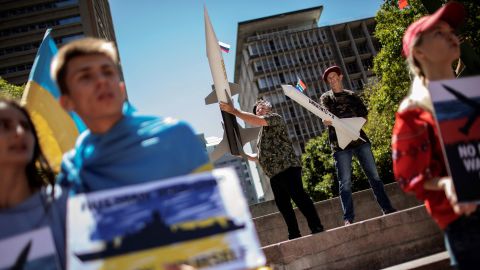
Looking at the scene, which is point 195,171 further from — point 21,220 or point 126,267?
point 21,220

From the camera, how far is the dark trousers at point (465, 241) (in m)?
1.60

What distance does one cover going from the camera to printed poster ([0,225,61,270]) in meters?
1.39

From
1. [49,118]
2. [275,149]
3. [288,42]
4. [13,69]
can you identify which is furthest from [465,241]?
[13,69]

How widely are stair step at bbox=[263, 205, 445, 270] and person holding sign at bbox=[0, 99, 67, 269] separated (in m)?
2.76

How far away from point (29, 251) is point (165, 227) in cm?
49

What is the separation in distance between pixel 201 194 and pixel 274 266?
9.54 ft

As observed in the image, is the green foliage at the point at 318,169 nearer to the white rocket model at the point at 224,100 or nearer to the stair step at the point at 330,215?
the stair step at the point at 330,215

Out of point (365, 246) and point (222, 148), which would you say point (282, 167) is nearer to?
point (365, 246)

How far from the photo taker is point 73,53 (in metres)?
1.69

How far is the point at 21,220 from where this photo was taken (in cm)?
155

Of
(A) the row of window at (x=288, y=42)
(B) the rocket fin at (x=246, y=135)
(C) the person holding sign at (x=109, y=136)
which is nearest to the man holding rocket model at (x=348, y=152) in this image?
(B) the rocket fin at (x=246, y=135)

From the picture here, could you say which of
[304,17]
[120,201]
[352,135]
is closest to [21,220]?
[120,201]

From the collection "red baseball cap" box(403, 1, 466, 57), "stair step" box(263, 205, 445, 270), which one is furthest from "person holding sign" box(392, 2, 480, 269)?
A: "stair step" box(263, 205, 445, 270)

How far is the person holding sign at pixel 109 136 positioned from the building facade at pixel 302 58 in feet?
210
